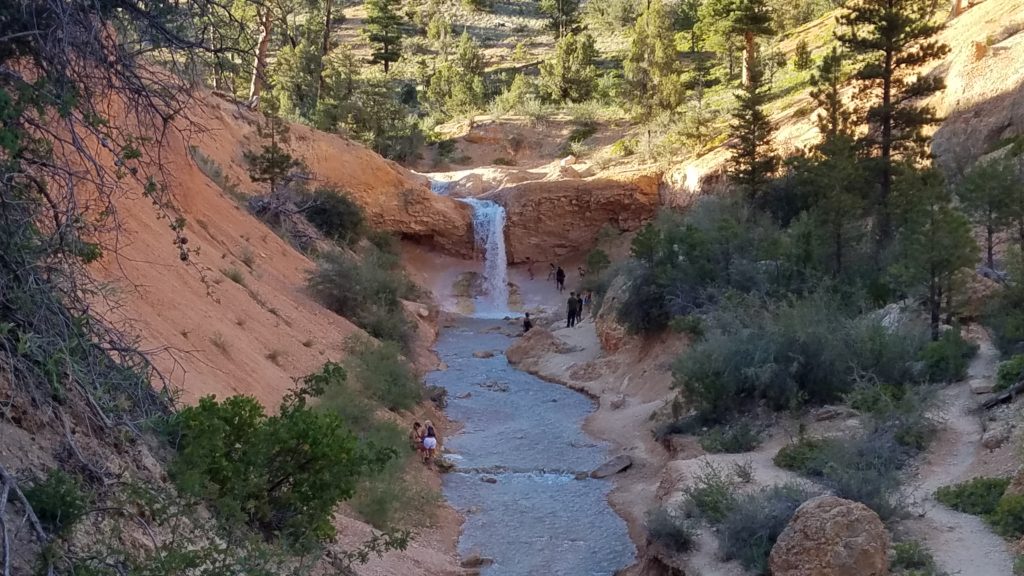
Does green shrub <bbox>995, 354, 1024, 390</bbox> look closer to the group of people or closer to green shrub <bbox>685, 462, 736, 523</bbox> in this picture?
green shrub <bbox>685, 462, 736, 523</bbox>

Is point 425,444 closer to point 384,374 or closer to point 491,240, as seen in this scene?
point 384,374

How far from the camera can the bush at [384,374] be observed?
1873 centimetres

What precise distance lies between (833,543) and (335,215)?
27093 mm

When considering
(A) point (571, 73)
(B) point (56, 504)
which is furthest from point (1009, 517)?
(A) point (571, 73)

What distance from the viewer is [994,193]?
789 inches

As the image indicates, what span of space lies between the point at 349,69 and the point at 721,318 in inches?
1279

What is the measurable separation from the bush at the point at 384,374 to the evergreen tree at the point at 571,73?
36759mm

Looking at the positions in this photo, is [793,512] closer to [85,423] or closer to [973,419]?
[973,419]

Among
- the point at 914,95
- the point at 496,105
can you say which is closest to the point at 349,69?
the point at 496,105

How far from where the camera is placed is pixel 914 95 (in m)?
23.8

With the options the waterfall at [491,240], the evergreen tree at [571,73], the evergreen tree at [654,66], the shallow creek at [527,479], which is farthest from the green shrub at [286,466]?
the evergreen tree at [571,73]

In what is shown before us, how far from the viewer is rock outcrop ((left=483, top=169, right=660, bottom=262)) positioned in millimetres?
41250

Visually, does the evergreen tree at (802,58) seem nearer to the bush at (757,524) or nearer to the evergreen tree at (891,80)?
the evergreen tree at (891,80)

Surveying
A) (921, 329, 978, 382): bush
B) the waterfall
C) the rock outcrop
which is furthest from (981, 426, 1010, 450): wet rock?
the waterfall
